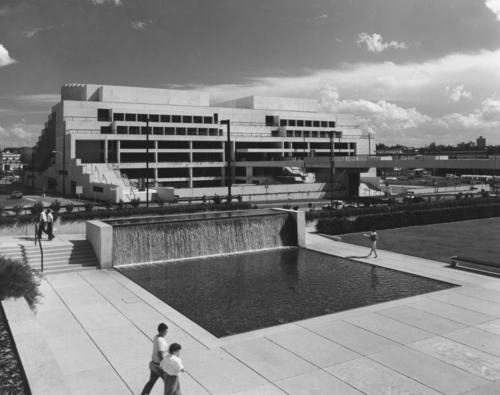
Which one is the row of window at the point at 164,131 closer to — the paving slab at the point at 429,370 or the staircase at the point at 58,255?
the staircase at the point at 58,255

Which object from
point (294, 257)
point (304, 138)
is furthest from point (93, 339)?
point (304, 138)

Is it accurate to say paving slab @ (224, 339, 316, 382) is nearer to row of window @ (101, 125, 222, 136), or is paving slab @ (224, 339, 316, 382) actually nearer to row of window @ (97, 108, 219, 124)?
row of window @ (101, 125, 222, 136)

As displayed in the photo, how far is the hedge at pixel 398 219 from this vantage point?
36.4 meters

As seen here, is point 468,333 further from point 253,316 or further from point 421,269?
point 421,269

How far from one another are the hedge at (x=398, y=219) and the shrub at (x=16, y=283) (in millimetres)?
23751

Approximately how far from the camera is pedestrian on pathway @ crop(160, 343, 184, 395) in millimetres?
9555

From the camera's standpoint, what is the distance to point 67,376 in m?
12.2

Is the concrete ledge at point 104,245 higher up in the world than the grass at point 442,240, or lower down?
higher up

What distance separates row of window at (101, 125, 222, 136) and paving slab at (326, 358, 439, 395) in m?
74.5

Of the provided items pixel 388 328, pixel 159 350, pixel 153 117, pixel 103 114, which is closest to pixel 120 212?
pixel 388 328

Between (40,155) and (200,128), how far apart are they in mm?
46162

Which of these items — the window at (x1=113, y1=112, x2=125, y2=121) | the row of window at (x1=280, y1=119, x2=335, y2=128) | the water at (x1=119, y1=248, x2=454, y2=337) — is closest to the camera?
the water at (x1=119, y1=248, x2=454, y2=337)

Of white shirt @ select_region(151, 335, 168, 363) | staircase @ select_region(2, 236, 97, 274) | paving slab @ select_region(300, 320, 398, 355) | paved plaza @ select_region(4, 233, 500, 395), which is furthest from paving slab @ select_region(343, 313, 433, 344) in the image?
staircase @ select_region(2, 236, 97, 274)

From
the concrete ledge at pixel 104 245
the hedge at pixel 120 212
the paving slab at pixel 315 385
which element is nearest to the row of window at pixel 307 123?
the hedge at pixel 120 212
